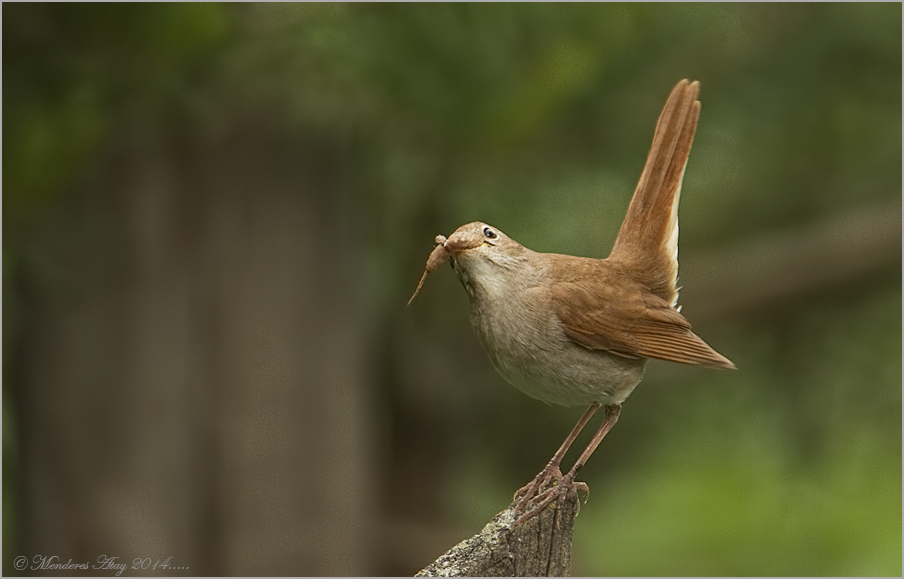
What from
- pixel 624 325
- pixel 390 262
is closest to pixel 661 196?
pixel 624 325

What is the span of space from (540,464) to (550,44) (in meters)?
3.93

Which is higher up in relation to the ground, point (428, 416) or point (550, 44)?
point (550, 44)

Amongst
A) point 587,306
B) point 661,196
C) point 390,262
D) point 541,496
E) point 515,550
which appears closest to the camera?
point 515,550

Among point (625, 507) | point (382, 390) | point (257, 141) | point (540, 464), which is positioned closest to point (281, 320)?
point (257, 141)

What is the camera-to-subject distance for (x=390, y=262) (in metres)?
7.57

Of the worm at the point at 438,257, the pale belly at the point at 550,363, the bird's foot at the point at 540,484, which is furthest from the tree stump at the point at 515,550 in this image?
the worm at the point at 438,257

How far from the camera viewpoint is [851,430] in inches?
324

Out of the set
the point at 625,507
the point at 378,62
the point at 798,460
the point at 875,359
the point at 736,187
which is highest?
the point at 378,62

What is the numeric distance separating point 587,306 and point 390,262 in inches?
165

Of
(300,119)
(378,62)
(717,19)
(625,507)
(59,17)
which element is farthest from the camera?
(625,507)

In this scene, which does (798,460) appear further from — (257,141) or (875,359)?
(257,141)
